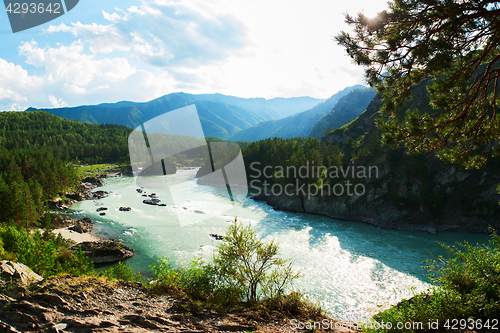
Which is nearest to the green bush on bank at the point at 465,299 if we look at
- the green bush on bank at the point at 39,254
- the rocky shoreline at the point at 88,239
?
the green bush on bank at the point at 39,254

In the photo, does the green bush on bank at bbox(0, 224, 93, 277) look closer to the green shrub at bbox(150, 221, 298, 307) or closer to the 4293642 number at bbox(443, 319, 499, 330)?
the green shrub at bbox(150, 221, 298, 307)

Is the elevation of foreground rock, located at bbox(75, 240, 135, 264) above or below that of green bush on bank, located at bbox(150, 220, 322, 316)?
below

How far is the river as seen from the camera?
2408 centimetres

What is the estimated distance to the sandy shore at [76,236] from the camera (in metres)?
33.2

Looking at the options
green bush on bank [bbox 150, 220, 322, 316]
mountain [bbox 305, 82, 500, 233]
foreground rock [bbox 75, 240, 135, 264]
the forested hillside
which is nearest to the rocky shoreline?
foreground rock [bbox 75, 240, 135, 264]

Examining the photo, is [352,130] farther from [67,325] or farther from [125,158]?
[125,158]

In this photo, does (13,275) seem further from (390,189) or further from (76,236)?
(390,189)

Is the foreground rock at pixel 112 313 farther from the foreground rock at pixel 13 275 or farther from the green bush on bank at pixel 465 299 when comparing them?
the green bush on bank at pixel 465 299

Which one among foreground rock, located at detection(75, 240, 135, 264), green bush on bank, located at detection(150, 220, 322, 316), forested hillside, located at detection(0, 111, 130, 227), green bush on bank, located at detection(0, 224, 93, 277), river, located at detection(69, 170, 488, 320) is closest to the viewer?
green bush on bank, located at detection(150, 220, 322, 316)

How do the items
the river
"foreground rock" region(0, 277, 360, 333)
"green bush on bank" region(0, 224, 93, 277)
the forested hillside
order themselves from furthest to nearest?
1. the forested hillside
2. the river
3. "green bush on bank" region(0, 224, 93, 277)
4. "foreground rock" region(0, 277, 360, 333)

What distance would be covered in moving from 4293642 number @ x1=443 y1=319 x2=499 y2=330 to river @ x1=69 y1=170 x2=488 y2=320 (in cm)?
1140

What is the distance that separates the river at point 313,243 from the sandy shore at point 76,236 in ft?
5.59

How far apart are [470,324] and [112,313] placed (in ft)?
36.9

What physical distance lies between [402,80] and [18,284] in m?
16.2
